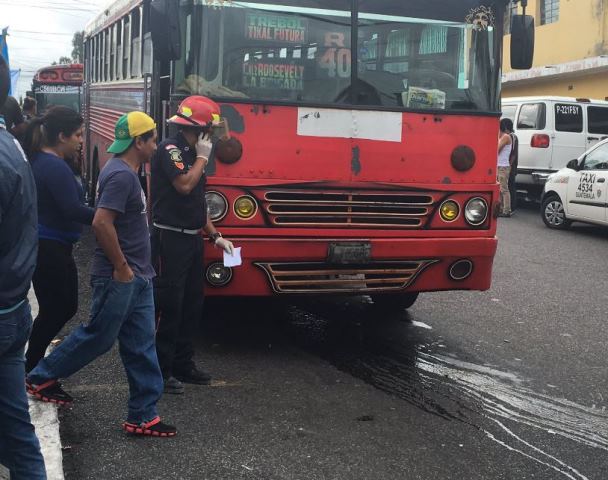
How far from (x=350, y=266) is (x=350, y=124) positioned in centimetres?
100

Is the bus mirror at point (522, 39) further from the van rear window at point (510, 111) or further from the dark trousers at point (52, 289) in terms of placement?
the van rear window at point (510, 111)

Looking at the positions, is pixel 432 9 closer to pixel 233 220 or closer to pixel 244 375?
pixel 233 220

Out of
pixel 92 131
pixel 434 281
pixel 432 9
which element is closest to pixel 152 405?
pixel 434 281

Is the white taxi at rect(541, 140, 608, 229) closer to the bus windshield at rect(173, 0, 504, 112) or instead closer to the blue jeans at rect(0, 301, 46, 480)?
the bus windshield at rect(173, 0, 504, 112)

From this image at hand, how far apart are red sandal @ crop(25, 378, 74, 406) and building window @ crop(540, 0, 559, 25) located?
2228 cm

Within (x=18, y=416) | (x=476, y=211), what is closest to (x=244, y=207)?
(x=476, y=211)

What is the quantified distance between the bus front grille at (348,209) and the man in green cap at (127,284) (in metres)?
1.54

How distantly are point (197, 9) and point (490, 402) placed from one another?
325cm

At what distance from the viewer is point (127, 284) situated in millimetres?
4348

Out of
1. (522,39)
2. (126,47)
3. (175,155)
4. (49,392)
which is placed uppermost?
(126,47)

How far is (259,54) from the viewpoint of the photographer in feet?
19.6

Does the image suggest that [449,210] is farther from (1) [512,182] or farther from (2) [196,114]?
(1) [512,182]

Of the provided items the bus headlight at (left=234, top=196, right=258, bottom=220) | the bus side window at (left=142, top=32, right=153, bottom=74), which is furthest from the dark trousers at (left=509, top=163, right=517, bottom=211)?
the bus headlight at (left=234, top=196, right=258, bottom=220)

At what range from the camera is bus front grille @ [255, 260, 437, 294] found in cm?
600
